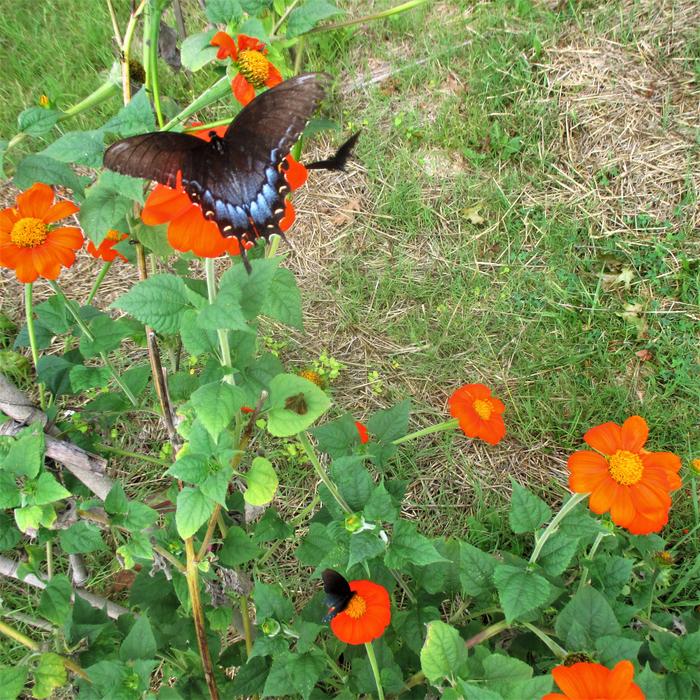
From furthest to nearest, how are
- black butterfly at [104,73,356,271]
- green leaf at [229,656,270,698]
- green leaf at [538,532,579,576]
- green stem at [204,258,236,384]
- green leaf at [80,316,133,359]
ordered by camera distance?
green leaf at [80,316,133,359] < green leaf at [229,656,270,698] < green leaf at [538,532,579,576] < green stem at [204,258,236,384] < black butterfly at [104,73,356,271]

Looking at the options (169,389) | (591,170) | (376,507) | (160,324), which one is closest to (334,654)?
(376,507)

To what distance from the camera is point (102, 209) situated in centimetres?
83

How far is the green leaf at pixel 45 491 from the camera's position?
0.93 m

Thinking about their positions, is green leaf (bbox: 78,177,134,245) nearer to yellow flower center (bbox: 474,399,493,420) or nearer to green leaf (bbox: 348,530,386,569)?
green leaf (bbox: 348,530,386,569)

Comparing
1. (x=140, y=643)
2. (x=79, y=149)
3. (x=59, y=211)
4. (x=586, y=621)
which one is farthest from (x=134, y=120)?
(x=586, y=621)

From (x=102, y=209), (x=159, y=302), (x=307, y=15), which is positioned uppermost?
(x=307, y=15)

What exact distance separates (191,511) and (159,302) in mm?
293

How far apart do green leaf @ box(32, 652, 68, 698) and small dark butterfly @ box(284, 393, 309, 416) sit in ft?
1.86

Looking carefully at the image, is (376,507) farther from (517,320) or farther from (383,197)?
(383,197)

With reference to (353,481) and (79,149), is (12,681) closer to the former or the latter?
(353,481)

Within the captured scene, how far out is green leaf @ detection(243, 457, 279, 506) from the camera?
0.89 meters

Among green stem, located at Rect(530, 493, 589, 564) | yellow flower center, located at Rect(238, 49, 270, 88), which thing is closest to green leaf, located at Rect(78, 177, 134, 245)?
yellow flower center, located at Rect(238, 49, 270, 88)

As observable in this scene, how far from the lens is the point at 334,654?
1.26 meters

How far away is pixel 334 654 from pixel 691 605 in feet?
3.29
